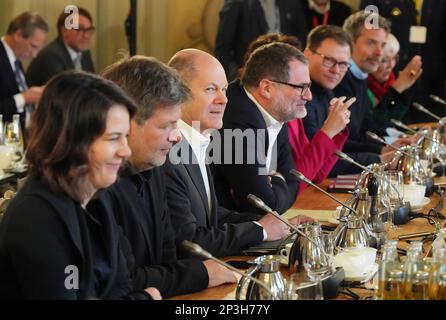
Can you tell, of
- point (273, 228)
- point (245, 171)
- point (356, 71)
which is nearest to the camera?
point (273, 228)

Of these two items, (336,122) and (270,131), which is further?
(336,122)

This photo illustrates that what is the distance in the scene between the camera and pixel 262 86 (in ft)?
10.6

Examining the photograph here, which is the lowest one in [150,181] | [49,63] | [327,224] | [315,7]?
[327,224]

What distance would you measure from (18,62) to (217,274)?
3.66 metres

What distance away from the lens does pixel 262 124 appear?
3.20 metres

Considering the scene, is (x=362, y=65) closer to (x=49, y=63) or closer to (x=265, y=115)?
(x=265, y=115)

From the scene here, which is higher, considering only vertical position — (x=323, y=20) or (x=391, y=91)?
(x=323, y=20)

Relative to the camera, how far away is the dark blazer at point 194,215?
2.43 m

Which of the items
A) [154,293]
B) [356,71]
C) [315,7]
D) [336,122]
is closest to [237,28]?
[315,7]

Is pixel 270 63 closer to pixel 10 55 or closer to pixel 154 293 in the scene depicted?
pixel 154 293

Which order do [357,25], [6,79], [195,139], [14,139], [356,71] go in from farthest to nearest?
[6,79]
[357,25]
[356,71]
[14,139]
[195,139]

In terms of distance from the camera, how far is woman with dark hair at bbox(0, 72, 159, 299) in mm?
1671
